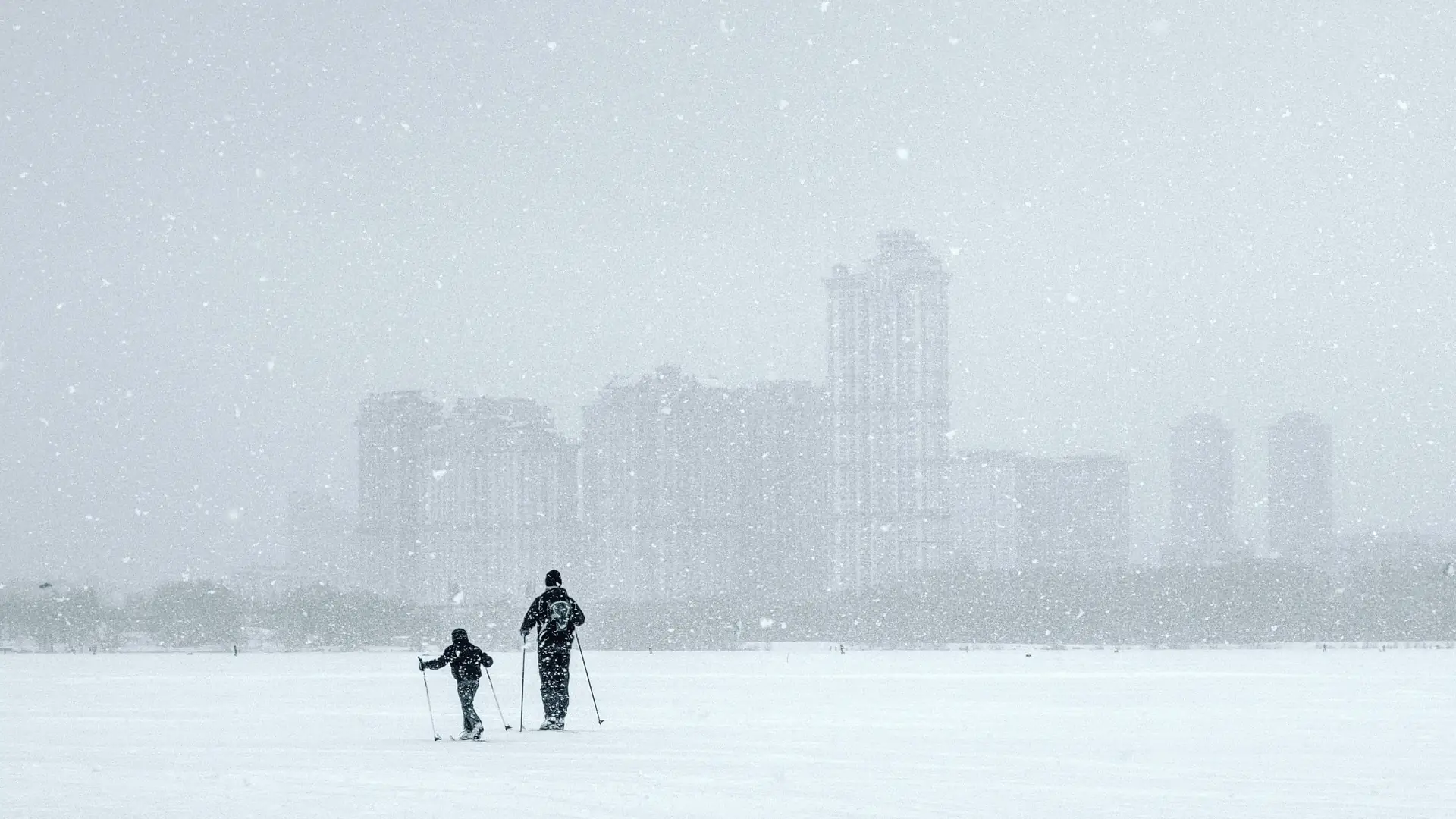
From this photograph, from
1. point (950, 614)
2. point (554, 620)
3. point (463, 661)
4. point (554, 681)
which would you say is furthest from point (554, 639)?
point (950, 614)

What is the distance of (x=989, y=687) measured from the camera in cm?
3878

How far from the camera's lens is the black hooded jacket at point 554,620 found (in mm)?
20922

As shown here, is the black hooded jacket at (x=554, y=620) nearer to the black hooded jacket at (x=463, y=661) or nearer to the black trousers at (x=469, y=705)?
the black hooded jacket at (x=463, y=661)

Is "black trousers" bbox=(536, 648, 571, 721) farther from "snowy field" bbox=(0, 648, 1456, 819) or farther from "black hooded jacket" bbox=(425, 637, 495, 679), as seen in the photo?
"black hooded jacket" bbox=(425, 637, 495, 679)

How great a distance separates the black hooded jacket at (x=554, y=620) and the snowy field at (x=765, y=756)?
3.60ft

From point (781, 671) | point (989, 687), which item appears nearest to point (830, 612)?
point (781, 671)

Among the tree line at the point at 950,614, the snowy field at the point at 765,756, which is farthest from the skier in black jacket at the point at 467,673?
the tree line at the point at 950,614

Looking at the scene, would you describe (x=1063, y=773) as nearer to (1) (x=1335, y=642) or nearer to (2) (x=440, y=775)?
(2) (x=440, y=775)

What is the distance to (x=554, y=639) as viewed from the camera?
20.9 meters

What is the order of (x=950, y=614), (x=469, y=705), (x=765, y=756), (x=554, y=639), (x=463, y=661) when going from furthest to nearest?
Answer: 1. (x=950, y=614)
2. (x=554, y=639)
3. (x=463, y=661)
4. (x=469, y=705)
5. (x=765, y=756)

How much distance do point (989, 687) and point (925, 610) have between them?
126517 mm

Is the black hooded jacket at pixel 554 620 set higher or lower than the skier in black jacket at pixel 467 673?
higher

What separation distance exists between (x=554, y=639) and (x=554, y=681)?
61 centimetres

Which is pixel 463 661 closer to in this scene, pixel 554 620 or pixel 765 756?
pixel 554 620
